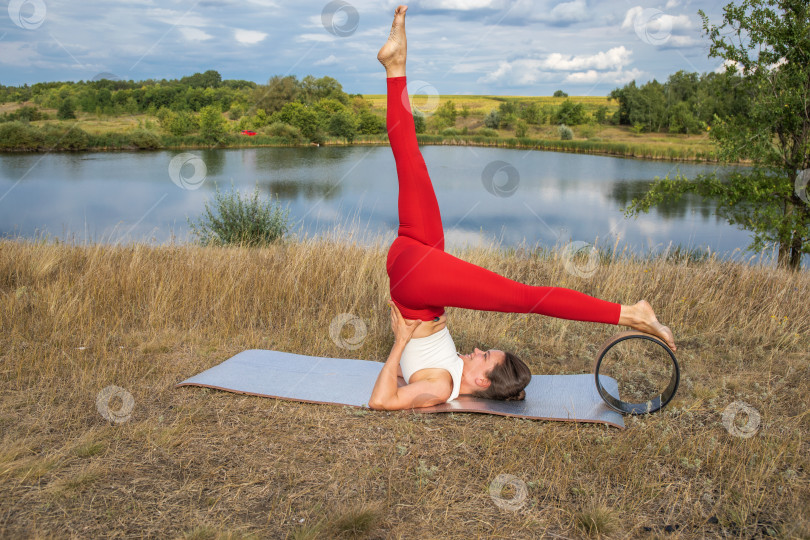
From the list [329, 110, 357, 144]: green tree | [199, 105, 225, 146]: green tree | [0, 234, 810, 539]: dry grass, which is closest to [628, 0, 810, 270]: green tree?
[0, 234, 810, 539]: dry grass

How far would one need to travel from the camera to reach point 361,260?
5.84m

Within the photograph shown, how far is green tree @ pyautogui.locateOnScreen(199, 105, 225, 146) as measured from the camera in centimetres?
2683

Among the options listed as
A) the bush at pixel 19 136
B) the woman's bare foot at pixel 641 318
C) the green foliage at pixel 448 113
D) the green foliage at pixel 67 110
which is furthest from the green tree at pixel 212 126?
the woman's bare foot at pixel 641 318

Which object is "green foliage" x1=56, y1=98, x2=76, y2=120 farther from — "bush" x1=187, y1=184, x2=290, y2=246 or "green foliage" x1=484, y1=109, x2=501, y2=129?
"green foliage" x1=484, y1=109, x2=501, y2=129

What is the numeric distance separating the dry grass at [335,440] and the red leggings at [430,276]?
26.8 inches

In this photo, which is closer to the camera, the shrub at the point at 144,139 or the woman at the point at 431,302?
the woman at the point at 431,302

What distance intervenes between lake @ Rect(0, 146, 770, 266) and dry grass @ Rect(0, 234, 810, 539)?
26.7 ft

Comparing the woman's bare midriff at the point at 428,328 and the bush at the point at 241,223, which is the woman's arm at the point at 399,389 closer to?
the woman's bare midriff at the point at 428,328

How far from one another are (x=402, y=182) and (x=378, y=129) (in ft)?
104

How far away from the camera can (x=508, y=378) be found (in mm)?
3008

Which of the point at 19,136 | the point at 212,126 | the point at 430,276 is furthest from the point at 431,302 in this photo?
the point at 19,136

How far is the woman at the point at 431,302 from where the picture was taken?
253 cm

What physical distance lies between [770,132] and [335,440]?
24.7ft

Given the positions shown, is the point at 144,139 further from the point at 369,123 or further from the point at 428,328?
the point at 428,328
